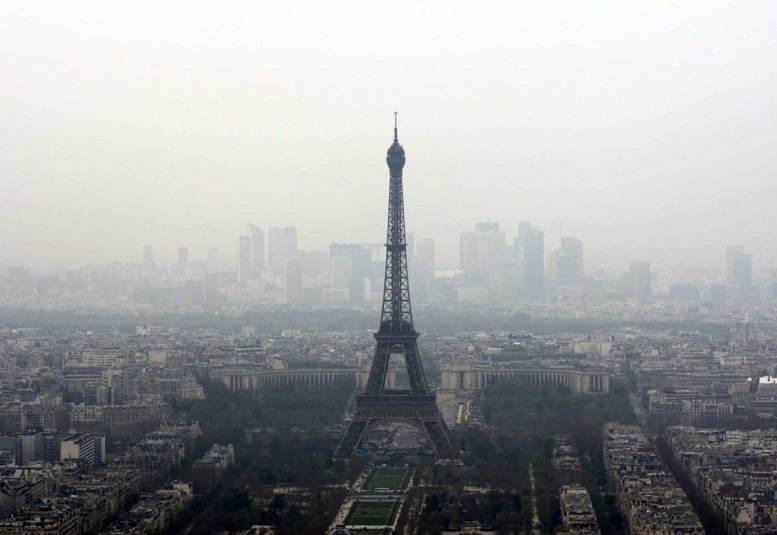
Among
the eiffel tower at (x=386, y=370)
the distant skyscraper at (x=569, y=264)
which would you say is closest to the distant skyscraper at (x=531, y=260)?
the distant skyscraper at (x=569, y=264)

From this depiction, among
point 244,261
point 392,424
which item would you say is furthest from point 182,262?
point 392,424

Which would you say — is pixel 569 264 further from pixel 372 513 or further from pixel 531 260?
pixel 372 513

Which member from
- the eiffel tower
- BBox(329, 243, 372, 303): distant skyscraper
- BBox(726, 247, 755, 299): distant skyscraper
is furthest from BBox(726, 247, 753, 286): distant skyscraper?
the eiffel tower

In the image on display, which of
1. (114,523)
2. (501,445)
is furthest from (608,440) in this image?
(114,523)

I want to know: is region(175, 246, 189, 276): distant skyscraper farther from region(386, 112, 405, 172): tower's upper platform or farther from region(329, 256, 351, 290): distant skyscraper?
region(386, 112, 405, 172): tower's upper platform

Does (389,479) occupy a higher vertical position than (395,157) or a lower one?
lower

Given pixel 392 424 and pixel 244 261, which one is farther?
pixel 244 261
